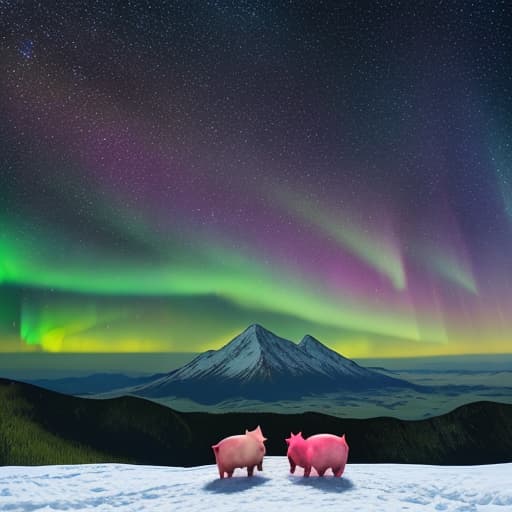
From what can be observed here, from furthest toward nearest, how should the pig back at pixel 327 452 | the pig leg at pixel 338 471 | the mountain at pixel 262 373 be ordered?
the mountain at pixel 262 373 < the pig leg at pixel 338 471 < the pig back at pixel 327 452

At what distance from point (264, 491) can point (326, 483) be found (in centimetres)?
85

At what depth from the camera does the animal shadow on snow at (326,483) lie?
7434 millimetres

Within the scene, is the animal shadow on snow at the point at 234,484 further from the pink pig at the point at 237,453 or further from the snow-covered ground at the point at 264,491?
the pink pig at the point at 237,453

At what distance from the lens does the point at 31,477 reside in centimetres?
929

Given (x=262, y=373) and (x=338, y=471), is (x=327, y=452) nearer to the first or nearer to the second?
(x=338, y=471)

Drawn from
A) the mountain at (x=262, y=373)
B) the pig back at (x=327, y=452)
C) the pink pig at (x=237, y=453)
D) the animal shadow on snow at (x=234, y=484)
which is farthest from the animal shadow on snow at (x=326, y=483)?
the mountain at (x=262, y=373)

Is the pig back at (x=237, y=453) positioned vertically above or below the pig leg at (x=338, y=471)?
above

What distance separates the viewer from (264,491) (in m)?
7.32

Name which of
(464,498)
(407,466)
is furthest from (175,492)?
(407,466)

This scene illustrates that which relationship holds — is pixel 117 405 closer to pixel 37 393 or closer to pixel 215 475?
pixel 37 393

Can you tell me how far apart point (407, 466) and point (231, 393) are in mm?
12125

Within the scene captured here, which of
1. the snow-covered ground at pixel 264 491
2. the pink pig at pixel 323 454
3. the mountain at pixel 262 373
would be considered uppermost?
the mountain at pixel 262 373

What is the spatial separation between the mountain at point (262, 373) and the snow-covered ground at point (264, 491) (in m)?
8.20

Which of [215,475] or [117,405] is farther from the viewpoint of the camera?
[117,405]
